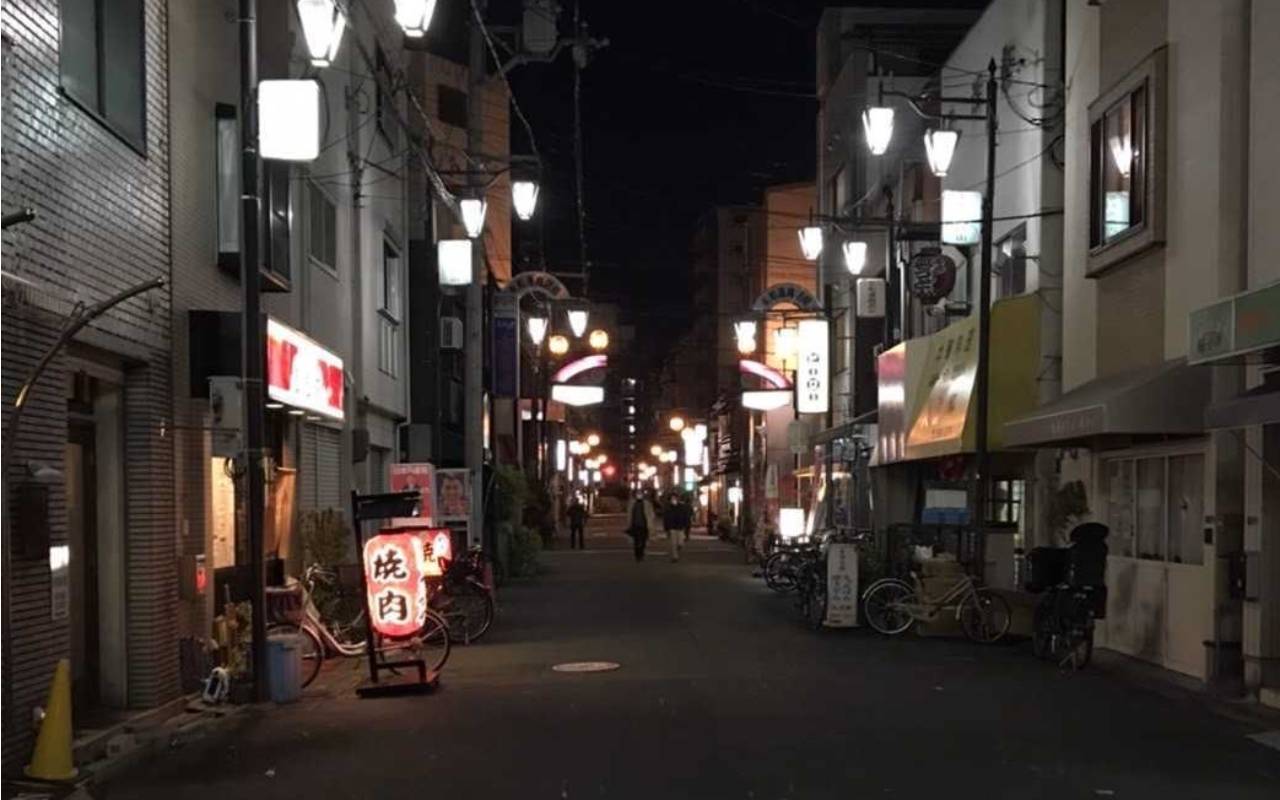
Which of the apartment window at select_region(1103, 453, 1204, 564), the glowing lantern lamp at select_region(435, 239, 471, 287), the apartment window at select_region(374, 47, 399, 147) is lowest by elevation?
the apartment window at select_region(1103, 453, 1204, 564)

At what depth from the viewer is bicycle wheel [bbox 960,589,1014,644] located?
59.3 feet

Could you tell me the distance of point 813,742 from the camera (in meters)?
10.6

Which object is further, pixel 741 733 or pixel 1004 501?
pixel 1004 501

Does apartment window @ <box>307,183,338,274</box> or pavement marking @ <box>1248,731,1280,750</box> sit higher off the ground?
apartment window @ <box>307,183,338,274</box>

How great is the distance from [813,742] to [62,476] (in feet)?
20.1

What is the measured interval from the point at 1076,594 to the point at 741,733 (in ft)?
19.7

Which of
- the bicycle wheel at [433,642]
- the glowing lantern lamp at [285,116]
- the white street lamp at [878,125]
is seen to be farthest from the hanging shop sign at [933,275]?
the glowing lantern lamp at [285,116]

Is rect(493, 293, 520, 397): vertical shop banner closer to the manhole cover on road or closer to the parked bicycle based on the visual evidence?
the parked bicycle

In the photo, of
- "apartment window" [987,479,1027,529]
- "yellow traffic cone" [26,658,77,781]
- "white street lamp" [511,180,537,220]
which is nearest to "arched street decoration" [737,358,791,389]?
"apartment window" [987,479,1027,529]

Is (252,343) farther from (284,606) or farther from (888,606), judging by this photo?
(888,606)

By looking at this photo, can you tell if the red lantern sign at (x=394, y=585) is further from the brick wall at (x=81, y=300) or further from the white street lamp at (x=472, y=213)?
the white street lamp at (x=472, y=213)

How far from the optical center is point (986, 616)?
18125 mm

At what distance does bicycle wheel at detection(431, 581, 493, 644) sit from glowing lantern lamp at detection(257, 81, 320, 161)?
7389mm

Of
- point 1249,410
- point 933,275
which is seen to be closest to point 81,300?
point 1249,410
